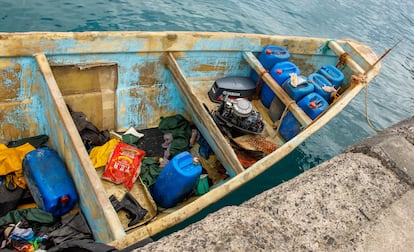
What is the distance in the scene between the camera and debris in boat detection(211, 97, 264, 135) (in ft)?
17.4

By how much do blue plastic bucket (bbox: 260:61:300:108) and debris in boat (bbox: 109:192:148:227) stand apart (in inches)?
126

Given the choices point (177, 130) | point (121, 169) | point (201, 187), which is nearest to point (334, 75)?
point (177, 130)

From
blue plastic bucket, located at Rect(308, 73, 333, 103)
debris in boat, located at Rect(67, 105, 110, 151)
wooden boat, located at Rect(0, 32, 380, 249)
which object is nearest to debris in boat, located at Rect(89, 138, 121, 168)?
debris in boat, located at Rect(67, 105, 110, 151)

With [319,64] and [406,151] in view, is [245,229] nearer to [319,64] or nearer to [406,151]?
[406,151]

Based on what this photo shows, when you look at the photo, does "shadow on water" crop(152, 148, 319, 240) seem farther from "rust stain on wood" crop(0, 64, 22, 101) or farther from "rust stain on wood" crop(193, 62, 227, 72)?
"rust stain on wood" crop(0, 64, 22, 101)

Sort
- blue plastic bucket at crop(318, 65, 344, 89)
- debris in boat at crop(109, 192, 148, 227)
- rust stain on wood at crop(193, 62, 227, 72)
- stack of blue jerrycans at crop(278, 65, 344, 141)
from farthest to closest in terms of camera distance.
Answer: blue plastic bucket at crop(318, 65, 344, 89) < rust stain on wood at crop(193, 62, 227, 72) < stack of blue jerrycans at crop(278, 65, 344, 141) < debris in boat at crop(109, 192, 148, 227)

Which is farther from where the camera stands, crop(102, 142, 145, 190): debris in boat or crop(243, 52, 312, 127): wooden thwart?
crop(243, 52, 312, 127): wooden thwart

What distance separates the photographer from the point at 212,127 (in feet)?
16.2

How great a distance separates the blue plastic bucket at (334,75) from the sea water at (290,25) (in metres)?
1.80

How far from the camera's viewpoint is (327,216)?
70.4 inches

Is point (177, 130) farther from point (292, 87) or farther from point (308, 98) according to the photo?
point (308, 98)

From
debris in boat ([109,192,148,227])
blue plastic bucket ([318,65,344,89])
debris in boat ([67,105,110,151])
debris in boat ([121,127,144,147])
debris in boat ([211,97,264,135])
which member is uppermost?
blue plastic bucket ([318,65,344,89])

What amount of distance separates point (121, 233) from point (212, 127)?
7.25 ft

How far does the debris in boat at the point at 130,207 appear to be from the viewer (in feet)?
14.5
